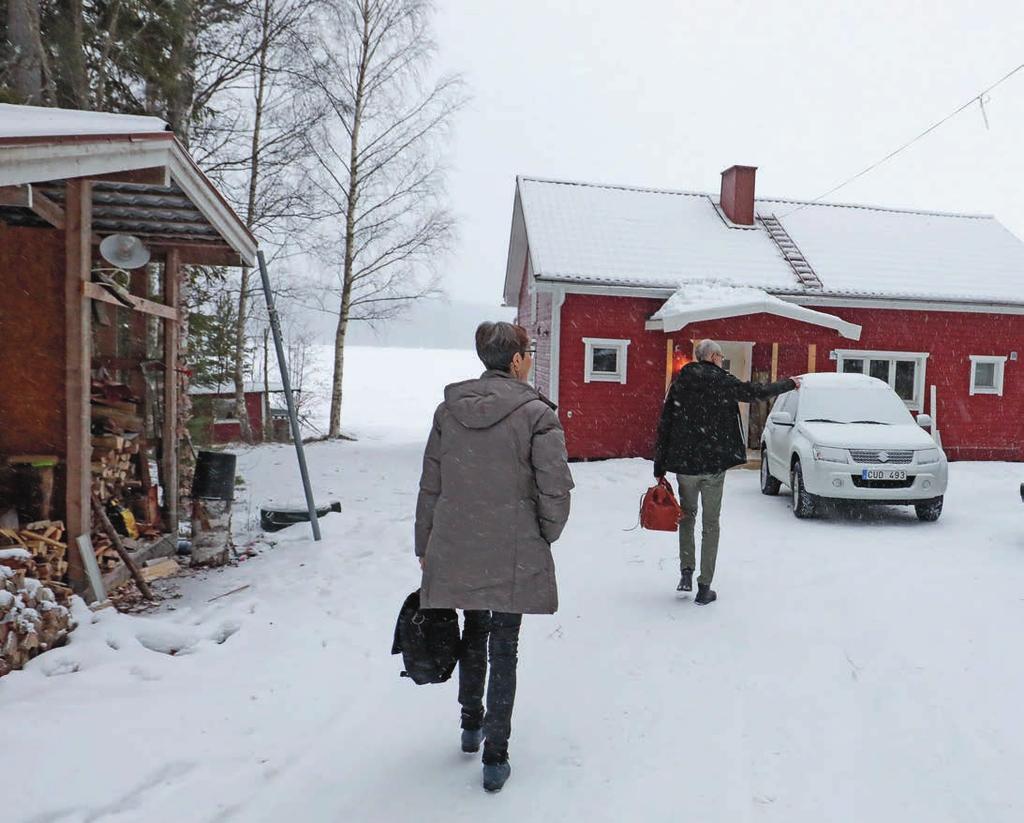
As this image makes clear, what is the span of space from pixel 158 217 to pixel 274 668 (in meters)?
4.33

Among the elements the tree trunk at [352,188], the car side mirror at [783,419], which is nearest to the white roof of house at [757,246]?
the tree trunk at [352,188]

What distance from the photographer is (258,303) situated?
2423 cm

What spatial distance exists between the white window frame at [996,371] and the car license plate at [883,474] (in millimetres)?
9579

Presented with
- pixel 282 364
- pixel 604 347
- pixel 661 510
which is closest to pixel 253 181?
pixel 604 347

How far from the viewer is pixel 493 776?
10.3 ft

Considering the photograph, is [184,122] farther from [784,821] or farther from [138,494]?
[784,821]

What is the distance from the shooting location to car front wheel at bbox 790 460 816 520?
9184mm

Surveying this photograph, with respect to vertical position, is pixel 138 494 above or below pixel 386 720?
above

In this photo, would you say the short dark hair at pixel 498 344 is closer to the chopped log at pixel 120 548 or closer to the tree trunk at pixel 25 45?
the chopped log at pixel 120 548

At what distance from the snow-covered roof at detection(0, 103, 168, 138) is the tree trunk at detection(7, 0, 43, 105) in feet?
16.9

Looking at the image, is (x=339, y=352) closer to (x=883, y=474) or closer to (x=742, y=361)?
(x=742, y=361)

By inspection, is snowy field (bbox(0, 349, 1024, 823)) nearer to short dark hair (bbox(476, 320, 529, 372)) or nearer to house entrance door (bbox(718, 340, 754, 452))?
short dark hair (bbox(476, 320, 529, 372))

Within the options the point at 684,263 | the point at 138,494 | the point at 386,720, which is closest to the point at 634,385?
the point at 684,263

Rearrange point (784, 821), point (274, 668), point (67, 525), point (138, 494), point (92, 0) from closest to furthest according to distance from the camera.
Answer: point (784, 821), point (274, 668), point (67, 525), point (138, 494), point (92, 0)
